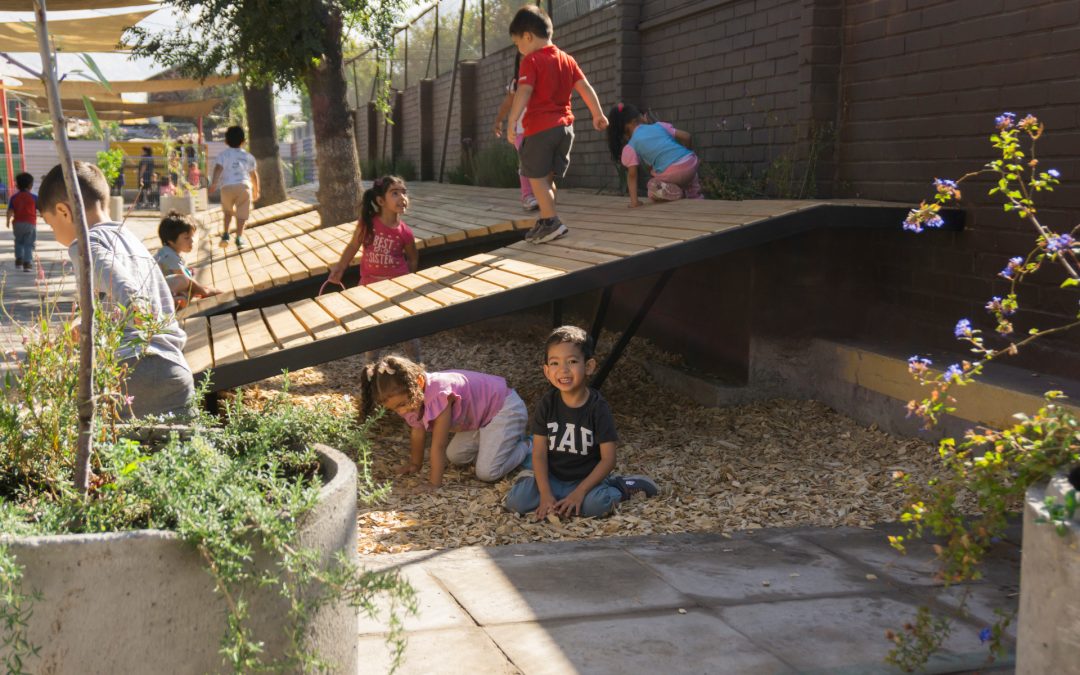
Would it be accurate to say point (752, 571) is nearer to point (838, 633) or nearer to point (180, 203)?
point (838, 633)

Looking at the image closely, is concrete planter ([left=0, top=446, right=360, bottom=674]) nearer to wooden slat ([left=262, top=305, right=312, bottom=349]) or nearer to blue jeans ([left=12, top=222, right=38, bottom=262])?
wooden slat ([left=262, top=305, right=312, bottom=349])

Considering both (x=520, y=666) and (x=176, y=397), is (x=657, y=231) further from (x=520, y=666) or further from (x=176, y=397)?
(x=520, y=666)

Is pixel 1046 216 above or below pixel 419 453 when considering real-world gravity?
above

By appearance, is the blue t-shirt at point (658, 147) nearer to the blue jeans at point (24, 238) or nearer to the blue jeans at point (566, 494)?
the blue jeans at point (566, 494)

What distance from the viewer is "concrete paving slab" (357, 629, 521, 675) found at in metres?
3.24

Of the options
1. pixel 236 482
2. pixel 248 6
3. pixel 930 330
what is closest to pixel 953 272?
pixel 930 330

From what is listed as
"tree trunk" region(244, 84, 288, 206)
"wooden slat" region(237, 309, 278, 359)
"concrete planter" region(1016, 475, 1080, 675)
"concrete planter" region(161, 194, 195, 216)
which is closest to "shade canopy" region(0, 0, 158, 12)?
"wooden slat" region(237, 309, 278, 359)

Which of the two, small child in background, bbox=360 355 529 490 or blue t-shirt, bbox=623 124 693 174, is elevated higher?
blue t-shirt, bbox=623 124 693 174

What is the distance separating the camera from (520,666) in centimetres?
328

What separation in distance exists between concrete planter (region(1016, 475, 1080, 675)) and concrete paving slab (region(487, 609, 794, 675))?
2.91 feet

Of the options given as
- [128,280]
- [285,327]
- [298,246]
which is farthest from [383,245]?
[128,280]

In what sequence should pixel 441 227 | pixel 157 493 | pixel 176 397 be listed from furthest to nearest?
pixel 441 227 → pixel 176 397 → pixel 157 493

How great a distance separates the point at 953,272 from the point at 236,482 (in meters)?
5.05

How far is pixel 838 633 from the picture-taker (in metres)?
3.52
